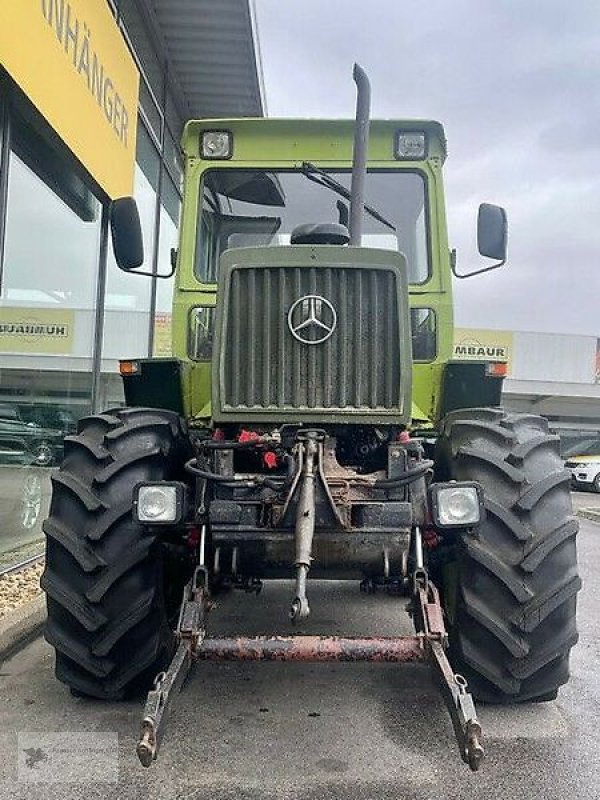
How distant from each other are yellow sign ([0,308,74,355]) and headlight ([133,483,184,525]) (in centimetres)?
353

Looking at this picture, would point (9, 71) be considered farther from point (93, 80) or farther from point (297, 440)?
point (297, 440)

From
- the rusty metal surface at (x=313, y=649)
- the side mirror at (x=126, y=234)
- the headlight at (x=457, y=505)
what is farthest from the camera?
the side mirror at (x=126, y=234)

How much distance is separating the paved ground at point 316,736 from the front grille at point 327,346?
1413 mm

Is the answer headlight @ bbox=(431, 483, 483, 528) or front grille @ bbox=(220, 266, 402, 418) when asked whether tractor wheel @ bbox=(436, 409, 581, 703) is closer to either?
headlight @ bbox=(431, 483, 483, 528)

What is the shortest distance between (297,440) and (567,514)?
49.4 inches

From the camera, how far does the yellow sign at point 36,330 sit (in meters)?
6.86

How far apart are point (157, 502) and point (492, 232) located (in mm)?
2548

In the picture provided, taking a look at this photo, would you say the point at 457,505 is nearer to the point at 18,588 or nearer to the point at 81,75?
the point at 18,588

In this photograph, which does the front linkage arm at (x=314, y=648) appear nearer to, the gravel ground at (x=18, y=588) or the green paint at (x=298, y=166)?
the green paint at (x=298, y=166)

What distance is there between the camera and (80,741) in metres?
3.57

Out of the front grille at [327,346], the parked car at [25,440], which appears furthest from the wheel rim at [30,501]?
the front grille at [327,346]

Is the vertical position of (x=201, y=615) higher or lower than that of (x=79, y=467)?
lower

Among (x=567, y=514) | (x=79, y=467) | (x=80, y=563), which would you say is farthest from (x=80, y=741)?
(x=567, y=514)

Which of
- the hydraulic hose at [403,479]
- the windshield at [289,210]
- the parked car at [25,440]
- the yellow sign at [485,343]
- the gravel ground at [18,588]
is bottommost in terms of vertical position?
the gravel ground at [18,588]
